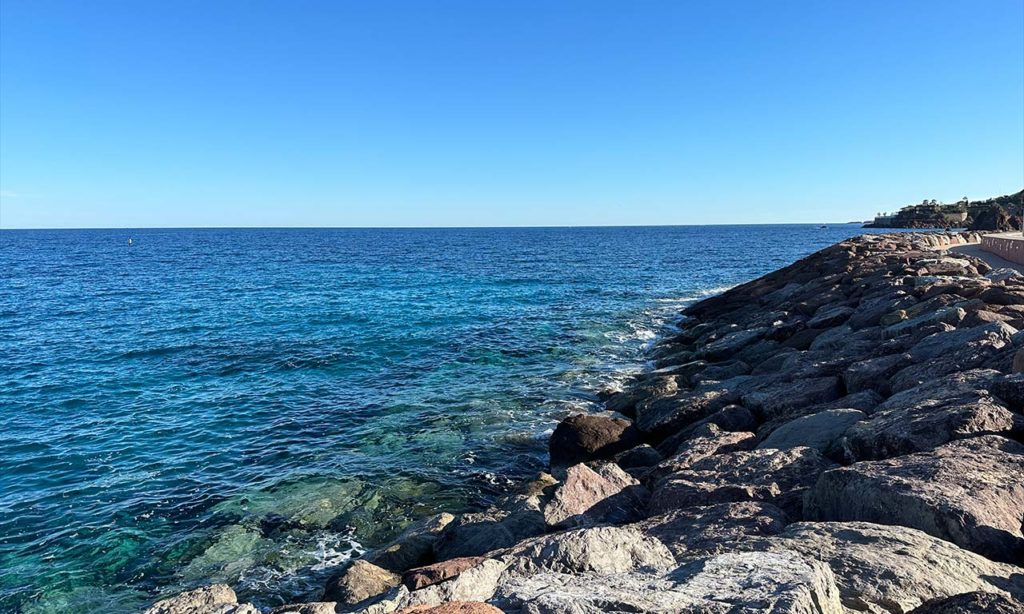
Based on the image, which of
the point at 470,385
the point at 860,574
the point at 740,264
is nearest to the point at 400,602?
the point at 860,574

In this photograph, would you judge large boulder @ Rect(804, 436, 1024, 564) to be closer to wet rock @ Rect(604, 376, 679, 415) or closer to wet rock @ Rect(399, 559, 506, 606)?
wet rock @ Rect(399, 559, 506, 606)

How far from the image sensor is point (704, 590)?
4.11 meters

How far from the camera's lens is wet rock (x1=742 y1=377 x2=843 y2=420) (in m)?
11.3

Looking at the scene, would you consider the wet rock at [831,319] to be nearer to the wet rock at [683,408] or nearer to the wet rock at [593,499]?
the wet rock at [683,408]

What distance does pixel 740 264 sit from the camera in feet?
219

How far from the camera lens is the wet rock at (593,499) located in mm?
8195

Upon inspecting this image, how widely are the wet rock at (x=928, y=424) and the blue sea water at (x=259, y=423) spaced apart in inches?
274

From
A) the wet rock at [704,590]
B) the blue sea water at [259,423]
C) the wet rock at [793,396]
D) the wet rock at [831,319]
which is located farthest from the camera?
the wet rock at [831,319]

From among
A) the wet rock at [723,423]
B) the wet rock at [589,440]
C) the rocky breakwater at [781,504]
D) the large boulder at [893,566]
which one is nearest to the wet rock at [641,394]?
the rocky breakwater at [781,504]

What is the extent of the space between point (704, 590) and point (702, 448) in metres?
6.23

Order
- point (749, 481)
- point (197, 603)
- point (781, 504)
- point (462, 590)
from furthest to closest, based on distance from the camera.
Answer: point (749, 481) → point (781, 504) → point (197, 603) → point (462, 590)

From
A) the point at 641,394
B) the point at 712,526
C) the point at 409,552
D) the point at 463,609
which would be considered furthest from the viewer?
the point at 641,394

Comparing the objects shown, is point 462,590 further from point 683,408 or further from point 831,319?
point 831,319

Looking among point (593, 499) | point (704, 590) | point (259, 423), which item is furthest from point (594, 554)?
point (259, 423)
